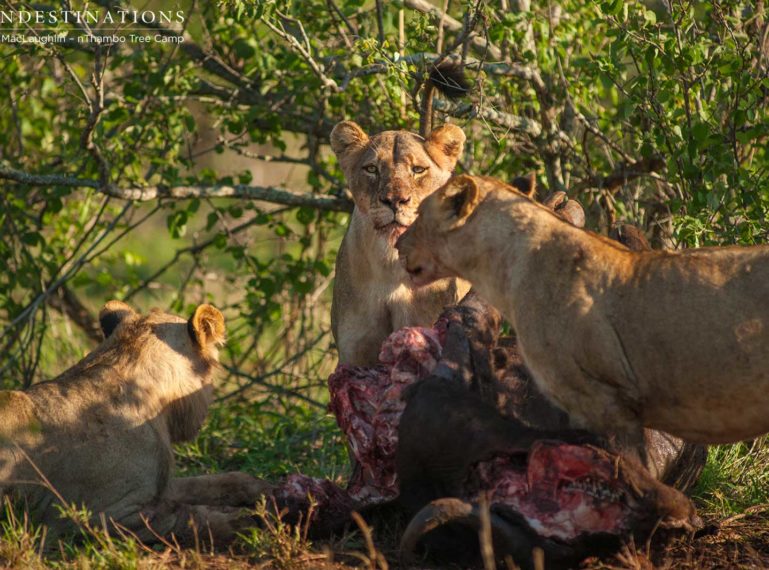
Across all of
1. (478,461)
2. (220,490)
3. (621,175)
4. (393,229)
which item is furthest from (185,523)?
(621,175)

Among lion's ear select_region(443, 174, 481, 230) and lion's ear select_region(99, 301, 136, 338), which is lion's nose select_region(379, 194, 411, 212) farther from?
lion's ear select_region(99, 301, 136, 338)

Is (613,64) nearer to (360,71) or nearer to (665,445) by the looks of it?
(360,71)

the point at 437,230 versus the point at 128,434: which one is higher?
the point at 437,230

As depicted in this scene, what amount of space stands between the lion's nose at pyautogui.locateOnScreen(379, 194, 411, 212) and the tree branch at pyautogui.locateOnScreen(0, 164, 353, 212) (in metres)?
1.91

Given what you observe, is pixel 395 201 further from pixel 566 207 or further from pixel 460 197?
pixel 460 197

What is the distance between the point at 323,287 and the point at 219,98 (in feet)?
4.84

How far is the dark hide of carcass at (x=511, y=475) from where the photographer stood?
3430mm

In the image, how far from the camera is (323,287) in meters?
7.86

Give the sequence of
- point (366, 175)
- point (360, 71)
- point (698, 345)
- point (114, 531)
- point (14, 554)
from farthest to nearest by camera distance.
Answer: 1. point (360, 71)
2. point (366, 175)
3. point (114, 531)
4. point (14, 554)
5. point (698, 345)

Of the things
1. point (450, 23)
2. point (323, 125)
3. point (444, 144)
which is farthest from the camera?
point (323, 125)

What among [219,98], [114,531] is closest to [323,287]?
[219,98]

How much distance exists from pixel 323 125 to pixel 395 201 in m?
2.44

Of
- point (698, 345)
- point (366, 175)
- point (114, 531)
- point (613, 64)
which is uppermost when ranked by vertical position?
point (613, 64)

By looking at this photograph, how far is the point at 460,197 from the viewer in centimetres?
389
